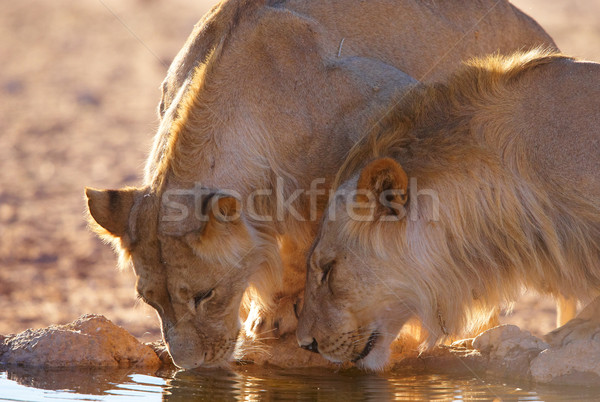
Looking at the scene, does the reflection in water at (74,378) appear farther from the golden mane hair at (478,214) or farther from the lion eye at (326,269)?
the golden mane hair at (478,214)

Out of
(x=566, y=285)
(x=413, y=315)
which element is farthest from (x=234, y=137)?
(x=566, y=285)

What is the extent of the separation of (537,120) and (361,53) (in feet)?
4.84

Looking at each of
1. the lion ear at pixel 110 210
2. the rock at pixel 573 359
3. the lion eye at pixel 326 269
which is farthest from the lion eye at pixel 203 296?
the rock at pixel 573 359

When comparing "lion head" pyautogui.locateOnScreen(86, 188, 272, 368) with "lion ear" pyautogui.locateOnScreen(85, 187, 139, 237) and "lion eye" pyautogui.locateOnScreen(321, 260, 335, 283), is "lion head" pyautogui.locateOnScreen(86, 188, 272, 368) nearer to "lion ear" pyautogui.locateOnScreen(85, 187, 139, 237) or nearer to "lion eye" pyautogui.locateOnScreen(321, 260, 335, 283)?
"lion ear" pyautogui.locateOnScreen(85, 187, 139, 237)

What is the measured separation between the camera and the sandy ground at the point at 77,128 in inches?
309

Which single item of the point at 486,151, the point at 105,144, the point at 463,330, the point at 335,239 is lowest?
the point at 463,330

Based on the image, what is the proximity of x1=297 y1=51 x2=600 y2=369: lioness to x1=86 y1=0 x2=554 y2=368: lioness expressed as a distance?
487 mm

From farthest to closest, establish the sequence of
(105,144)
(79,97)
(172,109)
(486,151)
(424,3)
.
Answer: (79,97) < (105,144) < (424,3) < (172,109) < (486,151)

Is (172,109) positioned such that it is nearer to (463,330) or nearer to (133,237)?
(133,237)

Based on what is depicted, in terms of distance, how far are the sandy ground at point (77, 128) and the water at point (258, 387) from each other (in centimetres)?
107

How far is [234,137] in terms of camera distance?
5.04 m

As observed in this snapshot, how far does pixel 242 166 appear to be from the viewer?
5.04 m

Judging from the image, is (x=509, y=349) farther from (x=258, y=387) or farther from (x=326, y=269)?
(x=258, y=387)

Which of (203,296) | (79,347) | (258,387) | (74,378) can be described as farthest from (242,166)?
(74,378)
